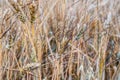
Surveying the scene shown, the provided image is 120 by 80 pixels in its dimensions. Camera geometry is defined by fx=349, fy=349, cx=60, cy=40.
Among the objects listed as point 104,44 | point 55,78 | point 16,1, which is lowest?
point 55,78

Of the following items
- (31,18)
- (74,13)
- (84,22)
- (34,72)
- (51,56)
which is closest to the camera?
(31,18)

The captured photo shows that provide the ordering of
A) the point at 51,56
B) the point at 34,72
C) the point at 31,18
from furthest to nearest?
the point at 51,56, the point at 34,72, the point at 31,18

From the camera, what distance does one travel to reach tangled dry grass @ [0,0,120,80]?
116 cm

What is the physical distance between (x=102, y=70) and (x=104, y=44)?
0.29 ft

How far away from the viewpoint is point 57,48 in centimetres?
129

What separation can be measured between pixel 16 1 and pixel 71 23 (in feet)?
1.53

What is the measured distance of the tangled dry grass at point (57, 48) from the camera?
1.16 m

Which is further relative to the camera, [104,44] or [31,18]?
[104,44]

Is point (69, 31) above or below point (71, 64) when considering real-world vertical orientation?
above

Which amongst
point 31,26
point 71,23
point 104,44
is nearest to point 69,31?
point 71,23

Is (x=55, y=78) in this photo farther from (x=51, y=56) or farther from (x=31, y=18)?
(x=31, y=18)

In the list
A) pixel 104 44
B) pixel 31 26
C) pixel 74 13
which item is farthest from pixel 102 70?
pixel 74 13

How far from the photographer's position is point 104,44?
1192mm

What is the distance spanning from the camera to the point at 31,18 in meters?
0.98
